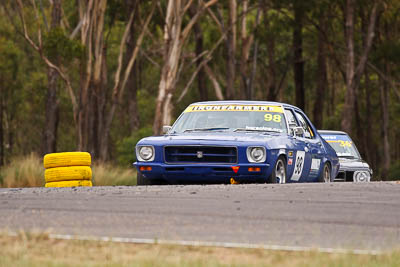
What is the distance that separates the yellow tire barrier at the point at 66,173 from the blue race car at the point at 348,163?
5.50 metres

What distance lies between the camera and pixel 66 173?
15.5 m

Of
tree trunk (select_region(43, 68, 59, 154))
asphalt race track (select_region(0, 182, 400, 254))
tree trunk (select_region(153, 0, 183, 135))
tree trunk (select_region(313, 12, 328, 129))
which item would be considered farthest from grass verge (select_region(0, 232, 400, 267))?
tree trunk (select_region(313, 12, 328, 129))

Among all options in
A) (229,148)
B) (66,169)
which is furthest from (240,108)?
(66,169)

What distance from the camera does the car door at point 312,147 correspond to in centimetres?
1377

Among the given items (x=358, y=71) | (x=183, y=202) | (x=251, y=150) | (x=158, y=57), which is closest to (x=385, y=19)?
(x=358, y=71)

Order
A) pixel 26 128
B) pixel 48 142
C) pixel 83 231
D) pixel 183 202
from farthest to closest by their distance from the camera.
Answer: pixel 26 128 < pixel 48 142 < pixel 183 202 < pixel 83 231

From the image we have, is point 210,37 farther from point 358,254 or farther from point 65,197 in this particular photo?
point 358,254

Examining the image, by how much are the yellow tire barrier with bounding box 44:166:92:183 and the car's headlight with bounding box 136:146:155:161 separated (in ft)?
12.0

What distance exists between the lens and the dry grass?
22328 millimetres

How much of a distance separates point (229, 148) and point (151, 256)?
527 cm

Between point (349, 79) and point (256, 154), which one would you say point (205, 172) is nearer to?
point (256, 154)

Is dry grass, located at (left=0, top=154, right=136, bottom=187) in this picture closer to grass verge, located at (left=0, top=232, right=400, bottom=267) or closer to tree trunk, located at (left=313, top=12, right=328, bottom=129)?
grass verge, located at (left=0, top=232, right=400, bottom=267)

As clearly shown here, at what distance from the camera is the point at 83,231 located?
7.68 m

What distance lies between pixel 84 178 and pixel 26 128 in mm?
45507
